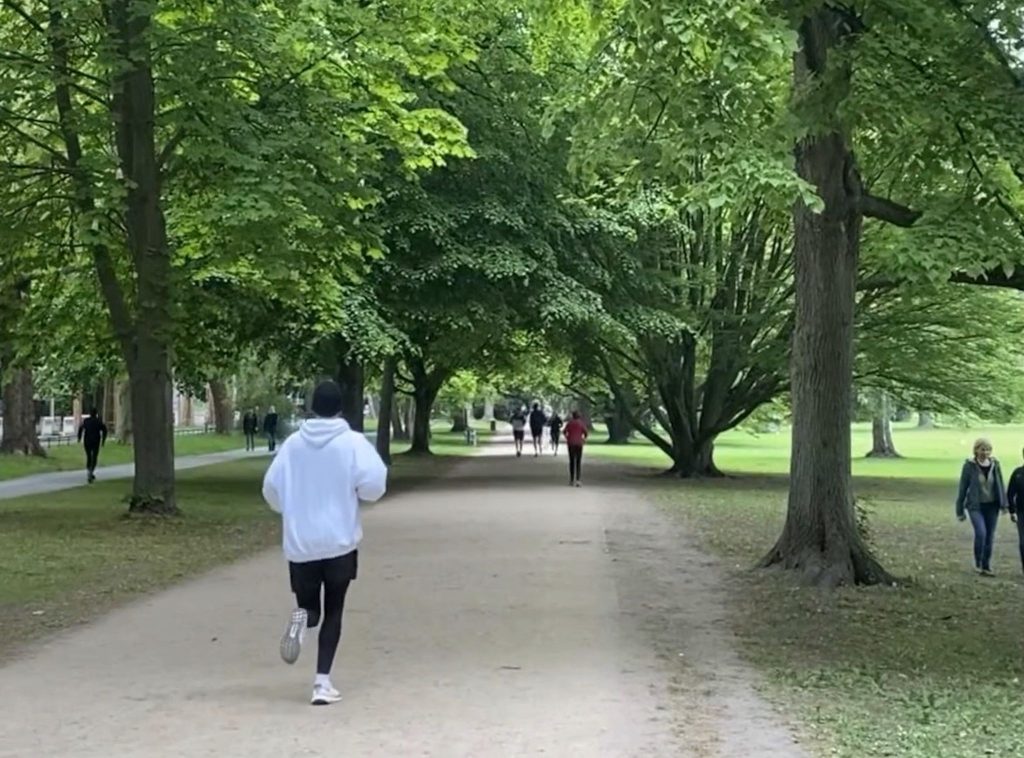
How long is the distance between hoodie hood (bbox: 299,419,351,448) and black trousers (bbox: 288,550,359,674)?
646mm

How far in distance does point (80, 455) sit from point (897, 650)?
3708 cm

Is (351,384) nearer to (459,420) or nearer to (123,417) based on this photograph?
(123,417)

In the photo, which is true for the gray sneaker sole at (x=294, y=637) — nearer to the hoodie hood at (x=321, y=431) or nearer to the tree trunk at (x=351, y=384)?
the hoodie hood at (x=321, y=431)

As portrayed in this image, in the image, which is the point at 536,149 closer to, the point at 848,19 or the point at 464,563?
the point at 464,563

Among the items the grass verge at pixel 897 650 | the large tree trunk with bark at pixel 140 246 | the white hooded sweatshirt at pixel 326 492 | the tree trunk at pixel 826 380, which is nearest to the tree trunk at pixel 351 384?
the large tree trunk with bark at pixel 140 246

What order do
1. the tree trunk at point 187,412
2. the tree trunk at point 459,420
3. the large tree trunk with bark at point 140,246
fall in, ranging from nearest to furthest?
the large tree trunk with bark at point 140,246, the tree trunk at point 187,412, the tree trunk at point 459,420

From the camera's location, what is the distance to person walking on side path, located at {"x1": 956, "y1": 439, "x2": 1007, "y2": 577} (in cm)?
1581

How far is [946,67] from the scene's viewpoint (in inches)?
394

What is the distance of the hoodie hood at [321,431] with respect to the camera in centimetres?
771

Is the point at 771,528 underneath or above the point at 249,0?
underneath

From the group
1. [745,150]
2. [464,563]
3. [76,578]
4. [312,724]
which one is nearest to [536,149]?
[464,563]

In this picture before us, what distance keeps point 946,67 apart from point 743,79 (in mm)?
1498

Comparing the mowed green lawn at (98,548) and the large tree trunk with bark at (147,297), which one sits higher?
the large tree trunk with bark at (147,297)

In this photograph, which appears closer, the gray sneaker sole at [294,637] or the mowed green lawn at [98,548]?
the gray sneaker sole at [294,637]
